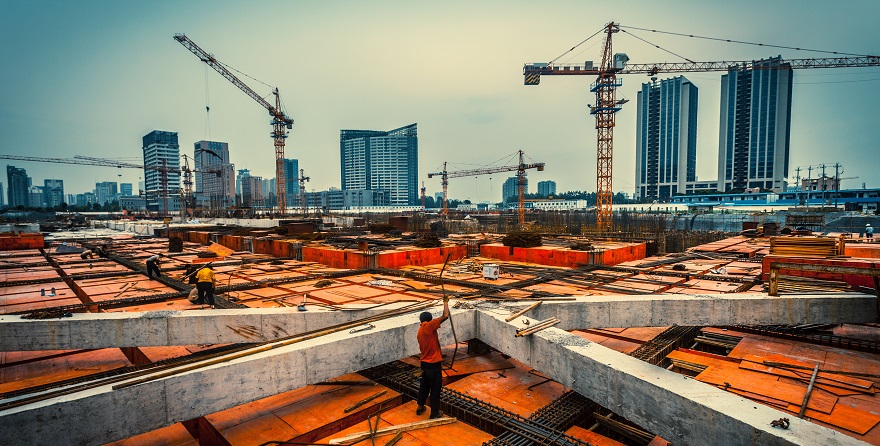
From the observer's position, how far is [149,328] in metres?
5.35

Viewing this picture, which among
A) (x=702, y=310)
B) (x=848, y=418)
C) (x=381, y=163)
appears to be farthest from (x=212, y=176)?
(x=848, y=418)

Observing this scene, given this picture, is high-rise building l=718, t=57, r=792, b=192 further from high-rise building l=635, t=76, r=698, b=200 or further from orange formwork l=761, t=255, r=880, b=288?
orange formwork l=761, t=255, r=880, b=288

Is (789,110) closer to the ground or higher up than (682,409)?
higher up

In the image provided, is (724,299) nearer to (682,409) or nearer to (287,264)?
(682,409)

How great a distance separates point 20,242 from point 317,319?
29.3 meters

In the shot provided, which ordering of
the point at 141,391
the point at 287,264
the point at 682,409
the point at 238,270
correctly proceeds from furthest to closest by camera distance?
the point at 287,264
the point at 238,270
the point at 141,391
the point at 682,409

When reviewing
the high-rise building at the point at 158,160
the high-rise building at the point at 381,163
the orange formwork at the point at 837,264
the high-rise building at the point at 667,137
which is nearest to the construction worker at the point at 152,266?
the orange formwork at the point at 837,264

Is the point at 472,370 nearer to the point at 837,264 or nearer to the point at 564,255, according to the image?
the point at 837,264

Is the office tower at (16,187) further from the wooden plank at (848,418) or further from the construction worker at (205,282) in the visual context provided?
the wooden plank at (848,418)

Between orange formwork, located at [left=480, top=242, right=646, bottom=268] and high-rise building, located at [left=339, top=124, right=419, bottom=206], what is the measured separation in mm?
161008

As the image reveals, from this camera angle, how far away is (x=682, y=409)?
126 inches

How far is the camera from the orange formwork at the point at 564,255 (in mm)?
14719

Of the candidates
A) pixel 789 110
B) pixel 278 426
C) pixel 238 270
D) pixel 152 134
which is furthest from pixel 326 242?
pixel 152 134

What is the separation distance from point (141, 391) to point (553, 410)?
3919 millimetres
